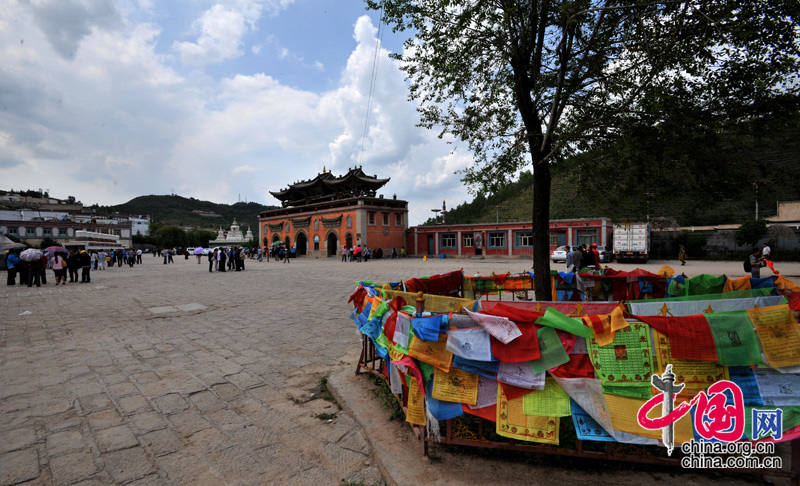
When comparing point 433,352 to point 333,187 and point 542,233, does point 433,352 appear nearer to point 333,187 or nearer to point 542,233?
point 542,233

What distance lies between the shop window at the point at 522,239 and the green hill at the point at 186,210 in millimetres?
108479

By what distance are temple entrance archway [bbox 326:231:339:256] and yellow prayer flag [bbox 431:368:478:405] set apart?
4265 centimetres

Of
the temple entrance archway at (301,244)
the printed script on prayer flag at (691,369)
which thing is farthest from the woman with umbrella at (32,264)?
the temple entrance archway at (301,244)

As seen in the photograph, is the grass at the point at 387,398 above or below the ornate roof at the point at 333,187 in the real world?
below

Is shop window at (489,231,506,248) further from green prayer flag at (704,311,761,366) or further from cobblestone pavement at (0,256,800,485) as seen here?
green prayer flag at (704,311,761,366)

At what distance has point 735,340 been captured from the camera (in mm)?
2412

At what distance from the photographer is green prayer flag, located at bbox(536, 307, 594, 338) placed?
259cm

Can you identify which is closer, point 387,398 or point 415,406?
point 415,406

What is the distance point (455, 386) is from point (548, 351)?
2.47 ft

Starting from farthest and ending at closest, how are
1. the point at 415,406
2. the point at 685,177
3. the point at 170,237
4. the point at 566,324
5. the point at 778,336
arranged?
1. the point at 170,237
2. the point at 685,177
3. the point at 415,406
4. the point at 566,324
5. the point at 778,336

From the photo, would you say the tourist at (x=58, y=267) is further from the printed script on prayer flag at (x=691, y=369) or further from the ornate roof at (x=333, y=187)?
the ornate roof at (x=333, y=187)

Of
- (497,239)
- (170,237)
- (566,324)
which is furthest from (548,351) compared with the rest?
(170,237)

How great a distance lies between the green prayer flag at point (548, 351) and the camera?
2631 mm

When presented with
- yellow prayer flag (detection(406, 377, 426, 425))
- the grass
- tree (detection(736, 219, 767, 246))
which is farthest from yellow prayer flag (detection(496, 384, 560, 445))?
tree (detection(736, 219, 767, 246))
